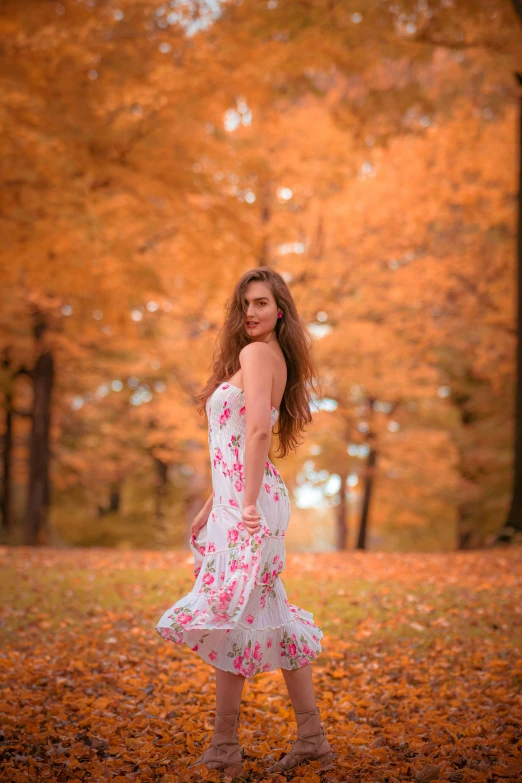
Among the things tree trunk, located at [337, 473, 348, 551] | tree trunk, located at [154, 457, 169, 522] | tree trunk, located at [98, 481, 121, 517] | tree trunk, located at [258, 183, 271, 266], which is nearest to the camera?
tree trunk, located at [258, 183, 271, 266]

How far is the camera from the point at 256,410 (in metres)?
2.76

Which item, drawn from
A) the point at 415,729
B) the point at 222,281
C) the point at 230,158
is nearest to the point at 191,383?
the point at 222,281

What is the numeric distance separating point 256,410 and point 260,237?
646 centimetres

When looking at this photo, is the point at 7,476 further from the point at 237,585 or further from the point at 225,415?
the point at 237,585

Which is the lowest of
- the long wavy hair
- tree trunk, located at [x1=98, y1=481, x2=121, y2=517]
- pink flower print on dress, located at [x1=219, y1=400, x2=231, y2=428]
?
tree trunk, located at [x1=98, y1=481, x2=121, y2=517]

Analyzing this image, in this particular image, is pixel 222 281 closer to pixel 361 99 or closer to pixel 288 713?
pixel 361 99

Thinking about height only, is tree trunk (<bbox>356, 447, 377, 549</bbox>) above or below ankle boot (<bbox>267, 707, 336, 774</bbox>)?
above

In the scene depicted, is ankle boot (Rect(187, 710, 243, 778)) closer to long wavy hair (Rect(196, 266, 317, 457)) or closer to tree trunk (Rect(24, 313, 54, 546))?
long wavy hair (Rect(196, 266, 317, 457))

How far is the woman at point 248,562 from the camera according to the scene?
271 centimetres

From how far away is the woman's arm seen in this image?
2.71 meters

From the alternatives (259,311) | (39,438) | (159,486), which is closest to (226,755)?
(259,311)

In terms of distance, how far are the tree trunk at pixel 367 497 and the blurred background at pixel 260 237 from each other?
47 mm

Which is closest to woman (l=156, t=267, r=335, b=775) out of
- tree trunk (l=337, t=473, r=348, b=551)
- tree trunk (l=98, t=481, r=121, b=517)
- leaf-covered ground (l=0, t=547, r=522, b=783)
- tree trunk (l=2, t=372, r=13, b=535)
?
leaf-covered ground (l=0, t=547, r=522, b=783)

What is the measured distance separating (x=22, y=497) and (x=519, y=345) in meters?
15.5
